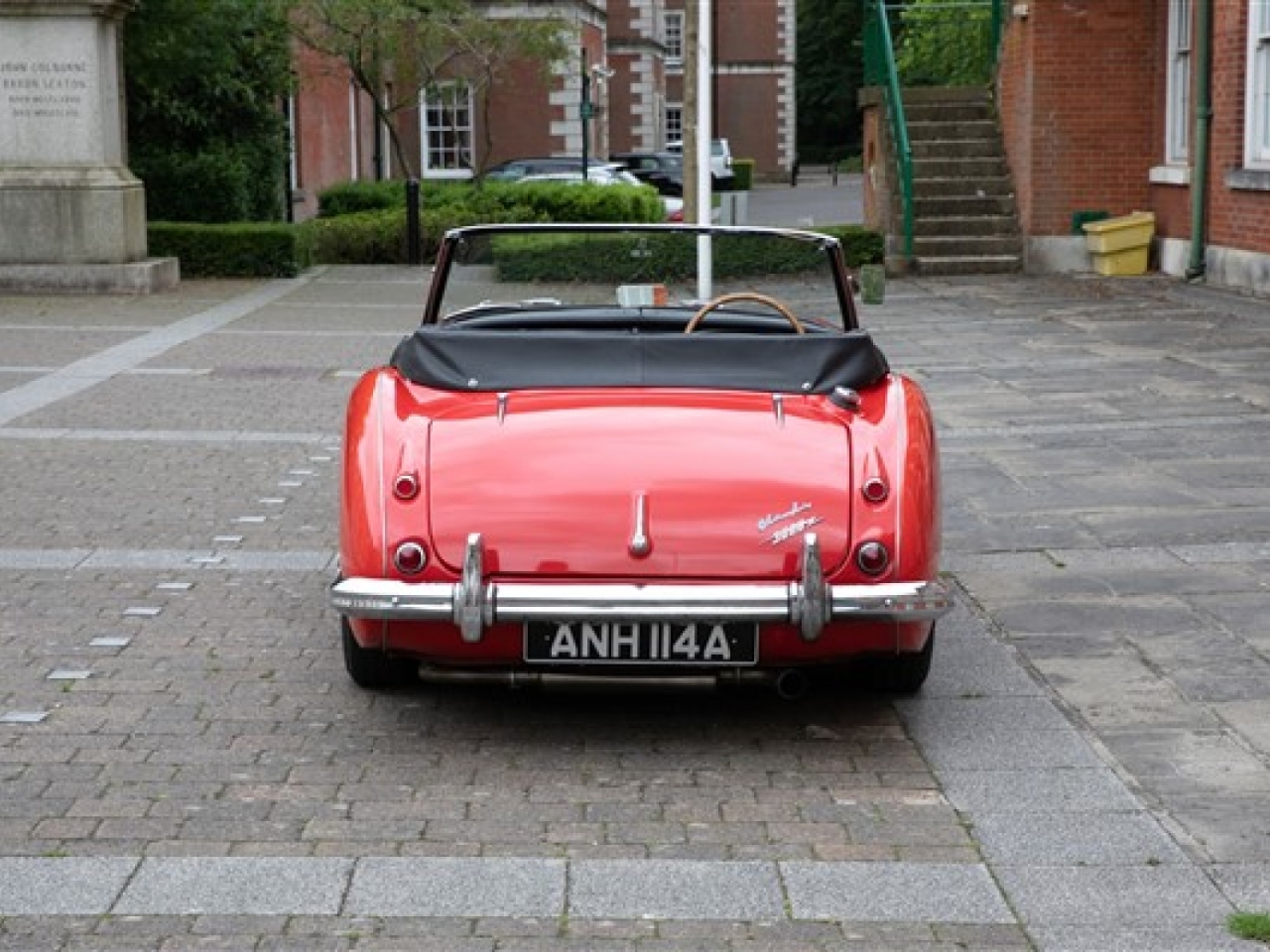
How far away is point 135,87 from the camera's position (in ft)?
91.7

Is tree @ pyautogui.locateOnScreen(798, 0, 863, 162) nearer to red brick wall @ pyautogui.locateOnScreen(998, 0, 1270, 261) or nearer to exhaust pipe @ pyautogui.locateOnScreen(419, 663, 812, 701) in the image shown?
red brick wall @ pyautogui.locateOnScreen(998, 0, 1270, 261)

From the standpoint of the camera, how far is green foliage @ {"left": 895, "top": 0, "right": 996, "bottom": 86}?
1428 inches

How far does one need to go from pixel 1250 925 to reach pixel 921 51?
129 ft

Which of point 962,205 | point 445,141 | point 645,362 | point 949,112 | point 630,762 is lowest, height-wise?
point 630,762

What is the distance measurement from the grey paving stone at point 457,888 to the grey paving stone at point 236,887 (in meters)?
0.06

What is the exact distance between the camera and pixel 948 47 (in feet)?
137

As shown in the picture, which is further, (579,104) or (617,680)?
(579,104)

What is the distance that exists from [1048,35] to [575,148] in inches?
1124

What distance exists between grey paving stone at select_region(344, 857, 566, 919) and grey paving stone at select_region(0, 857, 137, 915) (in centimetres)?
51

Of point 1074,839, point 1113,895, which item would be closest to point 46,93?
point 1074,839

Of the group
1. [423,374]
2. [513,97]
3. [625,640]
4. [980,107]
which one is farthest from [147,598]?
[513,97]

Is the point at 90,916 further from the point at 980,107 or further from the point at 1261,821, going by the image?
the point at 980,107

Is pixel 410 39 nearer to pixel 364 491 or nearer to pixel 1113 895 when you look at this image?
pixel 364 491

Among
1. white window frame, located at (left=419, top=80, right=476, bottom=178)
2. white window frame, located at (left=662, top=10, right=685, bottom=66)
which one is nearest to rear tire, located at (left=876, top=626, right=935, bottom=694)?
white window frame, located at (left=419, top=80, right=476, bottom=178)
